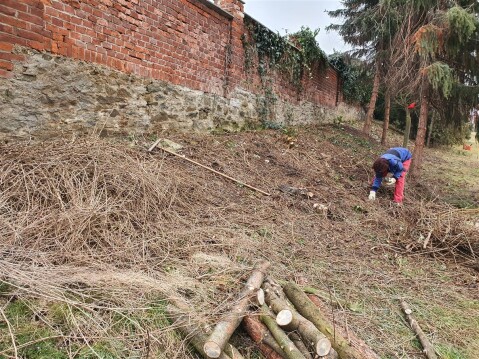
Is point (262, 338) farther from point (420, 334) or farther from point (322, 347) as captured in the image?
point (420, 334)

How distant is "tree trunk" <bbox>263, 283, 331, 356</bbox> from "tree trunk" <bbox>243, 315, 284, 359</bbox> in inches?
5.0

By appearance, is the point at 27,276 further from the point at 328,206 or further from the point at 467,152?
the point at 467,152

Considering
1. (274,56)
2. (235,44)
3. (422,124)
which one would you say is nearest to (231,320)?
(235,44)

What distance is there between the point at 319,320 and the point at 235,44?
7005 mm

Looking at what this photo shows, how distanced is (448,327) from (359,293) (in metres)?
0.77

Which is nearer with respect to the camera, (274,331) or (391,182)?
(274,331)

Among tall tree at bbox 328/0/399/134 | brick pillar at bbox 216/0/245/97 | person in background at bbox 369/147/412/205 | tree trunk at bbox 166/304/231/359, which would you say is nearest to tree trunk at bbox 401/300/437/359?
tree trunk at bbox 166/304/231/359

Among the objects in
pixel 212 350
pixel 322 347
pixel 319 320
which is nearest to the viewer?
pixel 212 350

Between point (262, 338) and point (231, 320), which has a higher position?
point (231, 320)

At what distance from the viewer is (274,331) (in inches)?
88.7

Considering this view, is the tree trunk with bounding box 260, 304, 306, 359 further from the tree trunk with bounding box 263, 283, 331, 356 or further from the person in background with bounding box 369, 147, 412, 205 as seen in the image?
the person in background with bounding box 369, 147, 412, 205

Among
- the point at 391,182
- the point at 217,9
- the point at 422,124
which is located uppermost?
the point at 217,9

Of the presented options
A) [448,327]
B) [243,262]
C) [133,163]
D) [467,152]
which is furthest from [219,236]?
[467,152]

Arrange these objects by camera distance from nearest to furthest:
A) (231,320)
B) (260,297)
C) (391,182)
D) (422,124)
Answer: (231,320) → (260,297) → (391,182) → (422,124)
